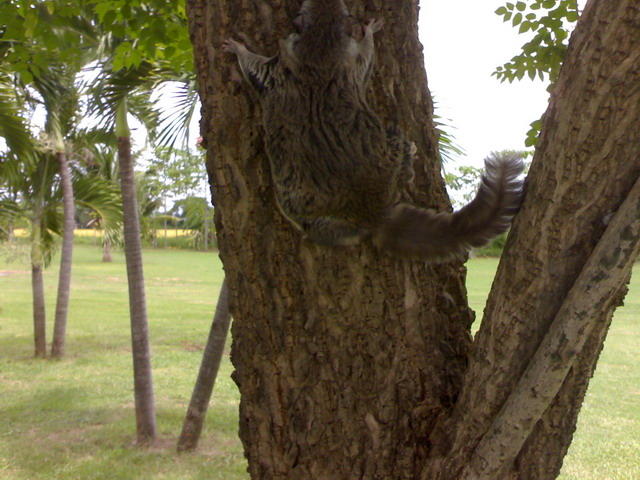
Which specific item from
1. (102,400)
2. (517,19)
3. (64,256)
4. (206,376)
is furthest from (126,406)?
(517,19)

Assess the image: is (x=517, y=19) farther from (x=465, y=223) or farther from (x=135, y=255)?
(x=135, y=255)

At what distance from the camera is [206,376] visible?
6.81 meters

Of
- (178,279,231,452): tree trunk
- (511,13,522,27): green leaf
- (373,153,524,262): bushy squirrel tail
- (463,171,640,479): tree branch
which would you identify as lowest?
(178,279,231,452): tree trunk

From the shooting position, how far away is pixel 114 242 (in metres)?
11.6

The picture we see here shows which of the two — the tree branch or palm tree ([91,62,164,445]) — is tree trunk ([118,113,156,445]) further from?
the tree branch

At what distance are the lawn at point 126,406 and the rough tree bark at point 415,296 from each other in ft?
16.1

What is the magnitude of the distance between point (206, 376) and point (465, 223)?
524cm

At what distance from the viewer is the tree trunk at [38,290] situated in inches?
436

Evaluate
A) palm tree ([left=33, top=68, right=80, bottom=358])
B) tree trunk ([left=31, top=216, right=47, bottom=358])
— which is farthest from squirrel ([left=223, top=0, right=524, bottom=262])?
tree trunk ([left=31, top=216, right=47, bottom=358])

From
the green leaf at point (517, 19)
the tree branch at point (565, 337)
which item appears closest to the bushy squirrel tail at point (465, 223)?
the tree branch at point (565, 337)

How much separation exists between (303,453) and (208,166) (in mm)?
975

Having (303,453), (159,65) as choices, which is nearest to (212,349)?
(159,65)

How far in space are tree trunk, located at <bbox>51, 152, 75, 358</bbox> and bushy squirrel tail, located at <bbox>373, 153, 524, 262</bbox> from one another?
31.9 feet

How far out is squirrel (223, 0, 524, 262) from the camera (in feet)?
6.73
